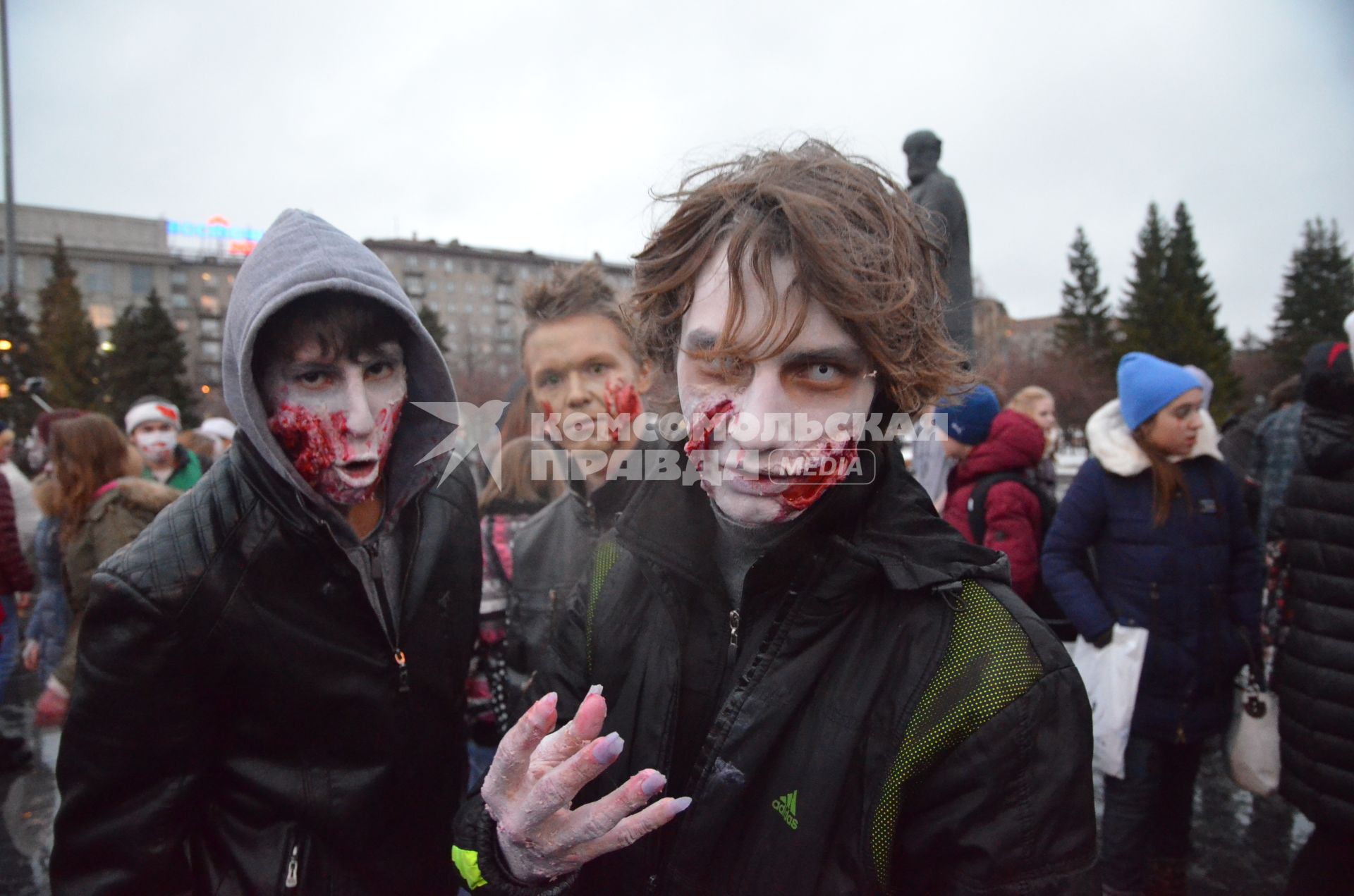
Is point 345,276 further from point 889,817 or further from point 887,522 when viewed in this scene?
point 889,817

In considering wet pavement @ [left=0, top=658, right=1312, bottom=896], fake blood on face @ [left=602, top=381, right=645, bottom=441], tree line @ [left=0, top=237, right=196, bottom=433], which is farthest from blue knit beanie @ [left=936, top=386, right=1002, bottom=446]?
tree line @ [left=0, top=237, right=196, bottom=433]

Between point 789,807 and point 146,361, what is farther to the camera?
point 146,361

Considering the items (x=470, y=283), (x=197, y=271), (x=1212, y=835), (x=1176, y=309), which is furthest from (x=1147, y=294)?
(x=197, y=271)

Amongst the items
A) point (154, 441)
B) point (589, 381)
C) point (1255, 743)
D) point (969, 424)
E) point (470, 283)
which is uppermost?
point (470, 283)

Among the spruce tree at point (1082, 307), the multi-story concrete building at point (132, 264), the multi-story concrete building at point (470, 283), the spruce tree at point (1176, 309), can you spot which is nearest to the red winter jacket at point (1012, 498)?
the spruce tree at point (1176, 309)

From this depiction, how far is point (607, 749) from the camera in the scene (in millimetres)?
1142

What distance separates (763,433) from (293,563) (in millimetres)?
1275

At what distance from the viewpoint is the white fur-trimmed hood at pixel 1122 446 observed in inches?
135

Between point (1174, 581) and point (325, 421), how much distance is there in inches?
144

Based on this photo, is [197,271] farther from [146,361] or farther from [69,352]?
[146,361]

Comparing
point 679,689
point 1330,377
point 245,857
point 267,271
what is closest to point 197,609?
point 245,857

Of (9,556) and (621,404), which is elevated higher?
(621,404)

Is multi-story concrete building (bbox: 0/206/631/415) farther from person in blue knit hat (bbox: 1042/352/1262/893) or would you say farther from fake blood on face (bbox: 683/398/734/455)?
fake blood on face (bbox: 683/398/734/455)

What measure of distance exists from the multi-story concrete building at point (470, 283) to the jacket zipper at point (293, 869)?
60027 millimetres
